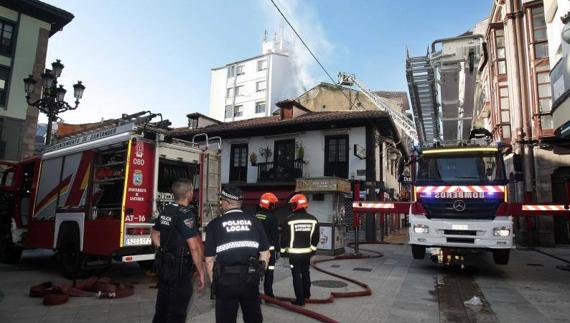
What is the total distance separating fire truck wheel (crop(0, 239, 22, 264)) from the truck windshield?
1082cm

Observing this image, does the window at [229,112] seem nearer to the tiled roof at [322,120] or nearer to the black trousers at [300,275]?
the tiled roof at [322,120]

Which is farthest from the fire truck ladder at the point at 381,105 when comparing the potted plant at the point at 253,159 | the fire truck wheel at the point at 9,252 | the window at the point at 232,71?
the window at the point at 232,71

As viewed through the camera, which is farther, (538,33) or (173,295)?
(538,33)

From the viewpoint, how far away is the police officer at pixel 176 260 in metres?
3.98

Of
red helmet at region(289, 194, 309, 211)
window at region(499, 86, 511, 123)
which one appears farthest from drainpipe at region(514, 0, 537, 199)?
red helmet at region(289, 194, 309, 211)

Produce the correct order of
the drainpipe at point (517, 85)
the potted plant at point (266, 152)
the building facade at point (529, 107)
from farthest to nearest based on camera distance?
the potted plant at point (266, 152), the drainpipe at point (517, 85), the building facade at point (529, 107)

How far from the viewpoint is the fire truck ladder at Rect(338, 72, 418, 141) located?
21750 millimetres

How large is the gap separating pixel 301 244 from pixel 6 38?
24002 mm

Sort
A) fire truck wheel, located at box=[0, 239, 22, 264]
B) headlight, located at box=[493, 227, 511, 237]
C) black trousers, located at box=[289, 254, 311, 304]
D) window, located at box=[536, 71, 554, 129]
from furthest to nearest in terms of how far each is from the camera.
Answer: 1. window, located at box=[536, 71, 554, 129]
2. fire truck wheel, located at box=[0, 239, 22, 264]
3. headlight, located at box=[493, 227, 511, 237]
4. black trousers, located at box=[289, 254, 311, 304]

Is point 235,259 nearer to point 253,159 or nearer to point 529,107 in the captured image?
point 529,107

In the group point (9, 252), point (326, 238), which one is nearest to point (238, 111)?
point (326, 238)

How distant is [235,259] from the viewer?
3621mm

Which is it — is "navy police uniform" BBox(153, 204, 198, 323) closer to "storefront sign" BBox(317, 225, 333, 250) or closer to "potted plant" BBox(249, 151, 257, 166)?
"storefront sign" BBox(317, 225, 333, 250)

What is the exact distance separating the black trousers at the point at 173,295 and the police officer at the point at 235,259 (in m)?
0.43
